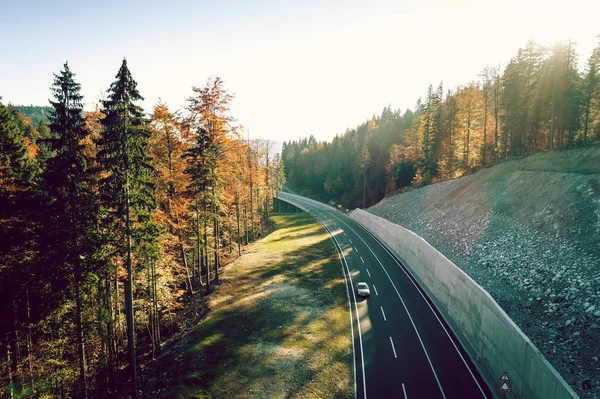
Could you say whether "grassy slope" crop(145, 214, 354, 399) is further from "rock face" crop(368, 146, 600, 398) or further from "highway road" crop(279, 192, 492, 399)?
"rock face" crop(368, 146, 600, 398)

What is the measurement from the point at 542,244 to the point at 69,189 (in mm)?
28154

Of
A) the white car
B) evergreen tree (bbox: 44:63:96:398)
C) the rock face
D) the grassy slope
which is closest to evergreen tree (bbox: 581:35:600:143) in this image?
the rock face

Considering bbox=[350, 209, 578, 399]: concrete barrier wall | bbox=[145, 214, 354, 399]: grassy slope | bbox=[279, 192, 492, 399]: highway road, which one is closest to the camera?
bbox=[350, 209, 578, 399]: concrete barrier wall

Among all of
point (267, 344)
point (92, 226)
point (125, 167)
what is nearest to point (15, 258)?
point (92, 226)

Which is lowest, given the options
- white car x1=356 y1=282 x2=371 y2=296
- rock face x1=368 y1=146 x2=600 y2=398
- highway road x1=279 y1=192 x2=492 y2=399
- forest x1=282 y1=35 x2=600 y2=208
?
highway road x1=279 y1=192 x2=492 y2=399

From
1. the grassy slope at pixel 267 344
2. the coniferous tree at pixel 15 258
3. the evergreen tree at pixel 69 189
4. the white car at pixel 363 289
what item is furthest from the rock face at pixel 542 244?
the coniferous tree at pixel 15 258

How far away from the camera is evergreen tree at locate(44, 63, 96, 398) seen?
1369 cm

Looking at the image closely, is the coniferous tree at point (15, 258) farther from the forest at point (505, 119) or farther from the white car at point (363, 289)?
the forest at point (505, 119)

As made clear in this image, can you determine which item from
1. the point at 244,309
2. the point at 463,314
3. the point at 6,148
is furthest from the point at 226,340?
the point at 6,148

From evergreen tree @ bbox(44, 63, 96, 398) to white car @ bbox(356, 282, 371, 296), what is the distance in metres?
19.9

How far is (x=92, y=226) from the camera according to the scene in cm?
1520

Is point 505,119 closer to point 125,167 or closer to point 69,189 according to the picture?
Result: point 125,167

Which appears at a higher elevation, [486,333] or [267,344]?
[486,333]

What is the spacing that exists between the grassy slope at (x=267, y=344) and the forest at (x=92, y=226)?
9.77 ft
